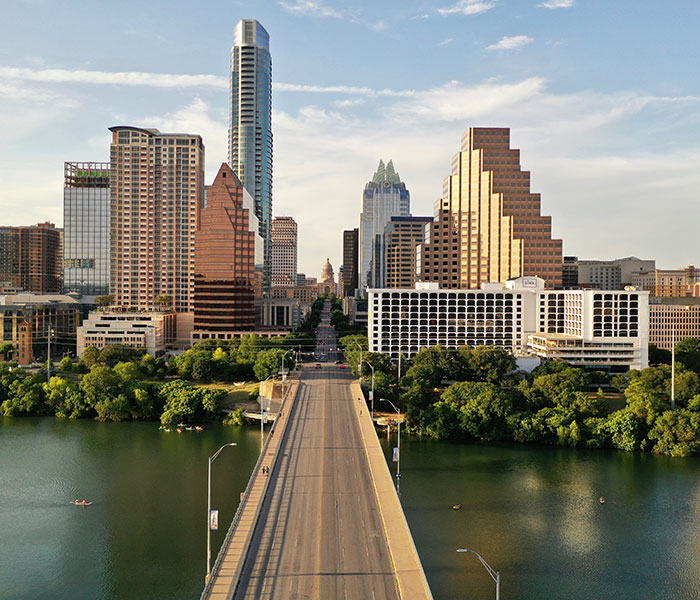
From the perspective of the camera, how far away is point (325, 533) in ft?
163

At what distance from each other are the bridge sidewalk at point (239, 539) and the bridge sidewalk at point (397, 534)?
1059 centimetres

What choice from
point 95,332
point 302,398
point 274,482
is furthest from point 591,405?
point 95,332

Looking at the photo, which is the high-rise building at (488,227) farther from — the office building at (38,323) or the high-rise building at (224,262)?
the office building at (38,323)

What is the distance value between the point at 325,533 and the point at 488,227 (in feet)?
456

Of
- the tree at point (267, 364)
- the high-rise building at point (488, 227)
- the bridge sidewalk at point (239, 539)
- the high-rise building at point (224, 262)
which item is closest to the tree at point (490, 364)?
the tree at point (267, 364)

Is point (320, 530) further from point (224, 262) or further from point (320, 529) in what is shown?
point (224, 262)

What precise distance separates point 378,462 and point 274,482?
1208 cm

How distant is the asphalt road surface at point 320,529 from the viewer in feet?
135

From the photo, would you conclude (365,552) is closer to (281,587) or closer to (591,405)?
(281,587)

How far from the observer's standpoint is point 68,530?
62406mm

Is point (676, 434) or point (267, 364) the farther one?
point (267, 364)

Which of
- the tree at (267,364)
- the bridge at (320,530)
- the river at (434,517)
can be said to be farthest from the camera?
the tree at (267,364)

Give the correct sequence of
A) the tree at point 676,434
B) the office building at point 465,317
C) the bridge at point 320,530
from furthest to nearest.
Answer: the office building at point 465,317, the tree at point 676,434, the bridge at point 320,530

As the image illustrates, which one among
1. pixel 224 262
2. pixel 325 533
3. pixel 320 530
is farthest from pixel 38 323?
pixel 325 533
